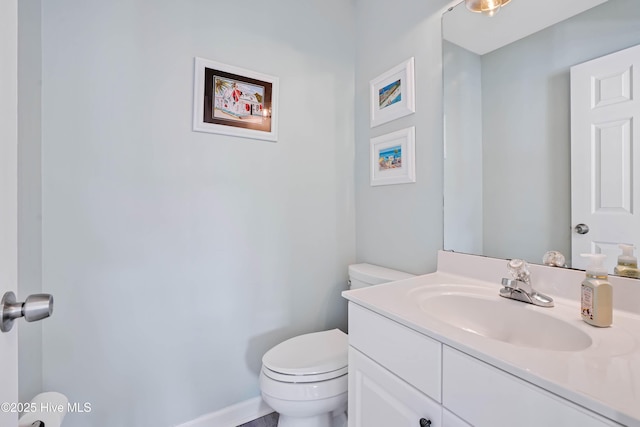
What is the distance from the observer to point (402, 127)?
4.68ft

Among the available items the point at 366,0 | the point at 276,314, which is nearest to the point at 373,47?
the point at 366,0

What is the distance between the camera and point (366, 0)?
1.69m

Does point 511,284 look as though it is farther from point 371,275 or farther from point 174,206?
point 174,206

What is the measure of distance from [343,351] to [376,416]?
43 cm

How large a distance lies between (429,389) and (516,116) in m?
0.98

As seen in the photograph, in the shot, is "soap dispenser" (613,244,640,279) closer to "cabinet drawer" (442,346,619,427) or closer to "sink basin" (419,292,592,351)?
"sink basin" (419,292,592,351)

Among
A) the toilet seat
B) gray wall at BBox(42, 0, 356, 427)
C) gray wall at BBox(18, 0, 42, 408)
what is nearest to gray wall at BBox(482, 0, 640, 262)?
the toilet seat

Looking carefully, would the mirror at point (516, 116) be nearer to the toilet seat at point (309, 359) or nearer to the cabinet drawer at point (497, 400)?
the cabinet drawer at point (497, 400)

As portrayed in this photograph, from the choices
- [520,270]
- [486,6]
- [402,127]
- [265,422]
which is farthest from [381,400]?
[486,6]

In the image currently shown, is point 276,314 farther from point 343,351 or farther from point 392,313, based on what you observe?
point 392,313

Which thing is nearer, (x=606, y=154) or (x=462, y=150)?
(x=606, y=154)

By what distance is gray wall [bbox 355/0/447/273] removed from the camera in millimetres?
1274

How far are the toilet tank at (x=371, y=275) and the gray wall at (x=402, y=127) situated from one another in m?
0.05

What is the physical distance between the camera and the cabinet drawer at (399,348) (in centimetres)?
66
